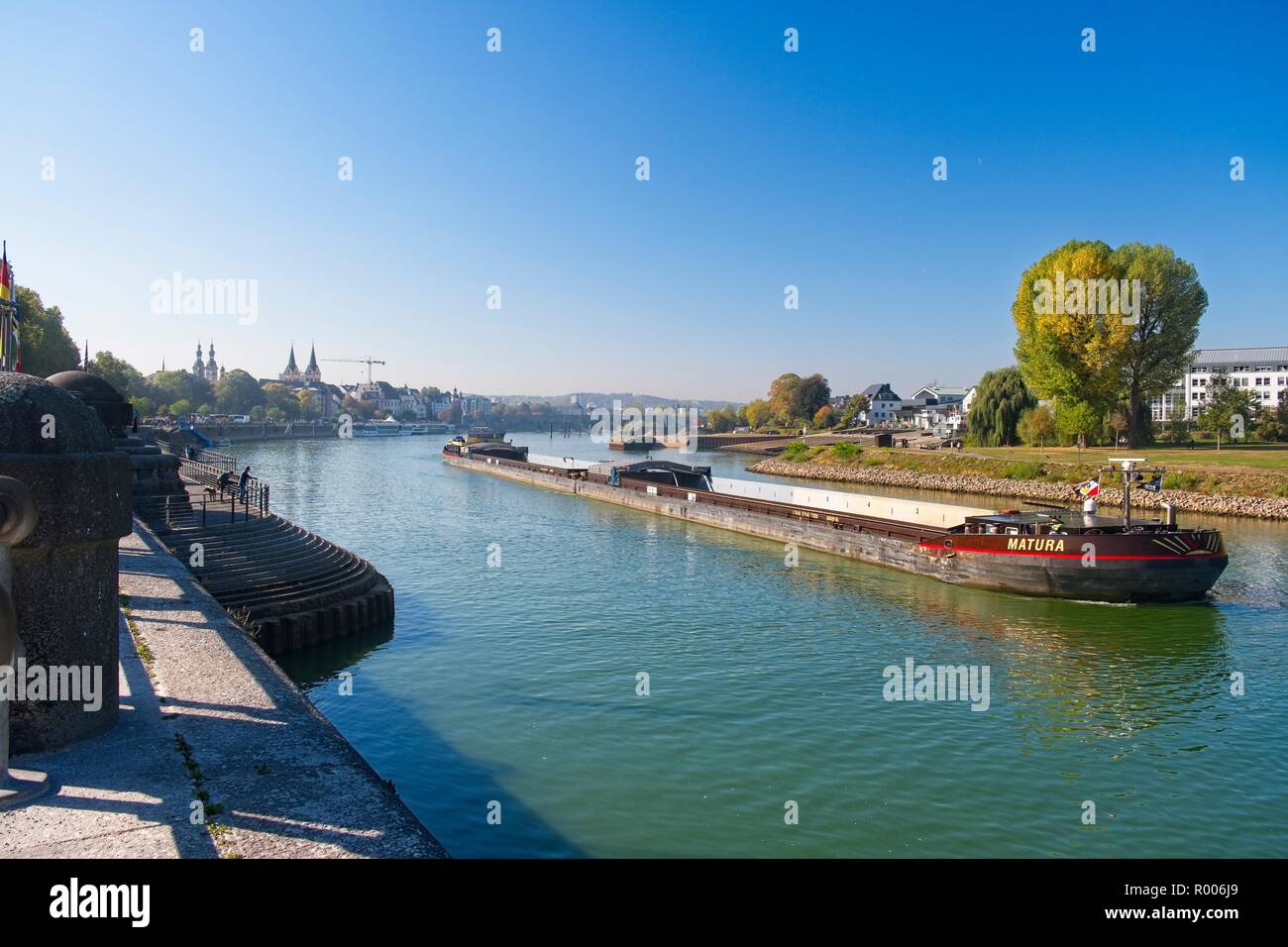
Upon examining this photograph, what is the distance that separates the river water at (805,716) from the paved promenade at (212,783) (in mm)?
3056

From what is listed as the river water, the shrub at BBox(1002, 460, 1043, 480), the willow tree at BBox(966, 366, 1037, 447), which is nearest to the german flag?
the river water

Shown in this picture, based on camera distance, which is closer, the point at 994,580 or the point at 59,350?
the point at 994,580

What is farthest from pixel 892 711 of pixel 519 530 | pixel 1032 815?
pixel 519 530

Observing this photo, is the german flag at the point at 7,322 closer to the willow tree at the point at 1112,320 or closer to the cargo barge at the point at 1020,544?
the cargo barge at the point at 1020,544

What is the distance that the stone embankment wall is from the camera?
47750 millimetres

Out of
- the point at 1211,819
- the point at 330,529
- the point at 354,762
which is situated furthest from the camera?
the point at 330,529

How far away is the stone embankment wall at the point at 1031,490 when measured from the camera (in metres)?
47.8

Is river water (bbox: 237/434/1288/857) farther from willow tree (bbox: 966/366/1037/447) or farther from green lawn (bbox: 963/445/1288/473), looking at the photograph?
willow tree (bbox: 966/366/1037/447)

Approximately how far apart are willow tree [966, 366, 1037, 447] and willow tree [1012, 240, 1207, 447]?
48.6 feet

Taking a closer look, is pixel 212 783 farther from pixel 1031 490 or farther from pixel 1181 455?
pixel 1181 455

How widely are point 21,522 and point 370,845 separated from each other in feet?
15.4

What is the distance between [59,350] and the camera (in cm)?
7669

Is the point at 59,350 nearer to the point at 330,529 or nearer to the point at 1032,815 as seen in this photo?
the point at 330,529
